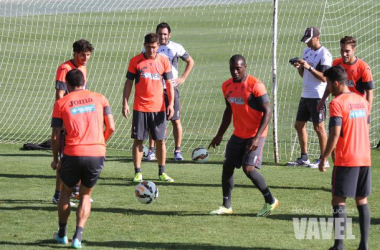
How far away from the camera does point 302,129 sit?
42.7ft

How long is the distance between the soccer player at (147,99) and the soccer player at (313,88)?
7.15 feet

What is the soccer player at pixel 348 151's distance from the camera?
8.09 metres

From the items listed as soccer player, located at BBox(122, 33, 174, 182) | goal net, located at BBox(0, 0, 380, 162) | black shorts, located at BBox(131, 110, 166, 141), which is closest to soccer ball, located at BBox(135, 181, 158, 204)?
soccer player, located at BBox(122, 33, 174, 182)

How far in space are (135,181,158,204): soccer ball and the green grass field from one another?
0.15 m

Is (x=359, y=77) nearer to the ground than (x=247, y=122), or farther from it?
farther from it

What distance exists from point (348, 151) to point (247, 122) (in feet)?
6.27

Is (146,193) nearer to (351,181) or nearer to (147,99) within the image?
(147,99)

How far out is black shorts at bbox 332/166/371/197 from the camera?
812cm

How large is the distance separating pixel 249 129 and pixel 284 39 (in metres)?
16.8

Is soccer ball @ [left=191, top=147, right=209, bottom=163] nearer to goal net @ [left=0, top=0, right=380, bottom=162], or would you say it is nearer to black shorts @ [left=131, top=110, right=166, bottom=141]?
black shorts @ [left=131, top=110, right=166, bottom=141]

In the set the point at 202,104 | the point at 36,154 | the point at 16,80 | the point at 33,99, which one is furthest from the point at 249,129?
the point at 16,80

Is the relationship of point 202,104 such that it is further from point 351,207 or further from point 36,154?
point 351,207

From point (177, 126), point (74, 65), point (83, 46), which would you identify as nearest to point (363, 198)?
point (83, 46)

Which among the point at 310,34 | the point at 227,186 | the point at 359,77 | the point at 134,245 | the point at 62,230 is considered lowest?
the point at 134,245
